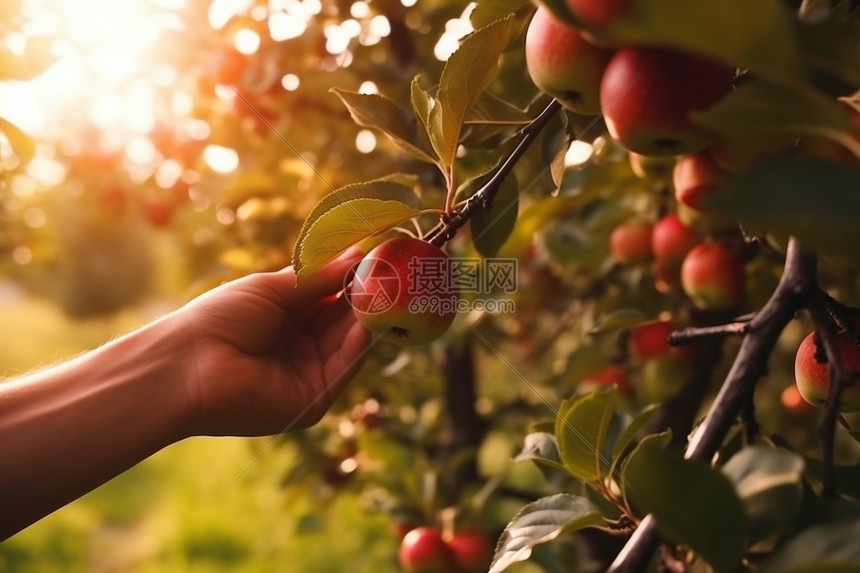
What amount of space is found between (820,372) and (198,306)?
1.97 feet

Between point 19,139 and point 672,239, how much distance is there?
0.93 meters

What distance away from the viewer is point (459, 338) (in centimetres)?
130

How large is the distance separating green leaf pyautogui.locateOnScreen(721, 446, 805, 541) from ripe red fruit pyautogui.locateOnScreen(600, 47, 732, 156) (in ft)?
0.65

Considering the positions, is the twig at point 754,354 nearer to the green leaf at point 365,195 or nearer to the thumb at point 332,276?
the green leaf at point 365,195

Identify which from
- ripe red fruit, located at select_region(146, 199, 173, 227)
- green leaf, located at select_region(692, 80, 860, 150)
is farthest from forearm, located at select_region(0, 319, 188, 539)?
ripe red fruit, located at select_region(146, 199, 173, 227)

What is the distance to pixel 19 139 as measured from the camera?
106 centimetres

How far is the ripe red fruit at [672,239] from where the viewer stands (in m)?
1.01

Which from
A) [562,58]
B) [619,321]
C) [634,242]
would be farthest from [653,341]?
[562,58]

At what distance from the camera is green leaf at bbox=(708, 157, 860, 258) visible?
0.94 feet

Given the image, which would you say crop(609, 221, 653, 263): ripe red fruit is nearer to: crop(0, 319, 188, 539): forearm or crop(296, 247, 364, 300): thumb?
crop(296, 247, 364, 300): thumb

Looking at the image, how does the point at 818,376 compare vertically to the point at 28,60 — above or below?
below

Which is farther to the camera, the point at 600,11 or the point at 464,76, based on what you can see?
the point at 464,76

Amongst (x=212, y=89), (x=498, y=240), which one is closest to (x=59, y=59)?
(x=212, y=89)

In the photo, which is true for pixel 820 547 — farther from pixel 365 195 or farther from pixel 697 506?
pixel 365 195
